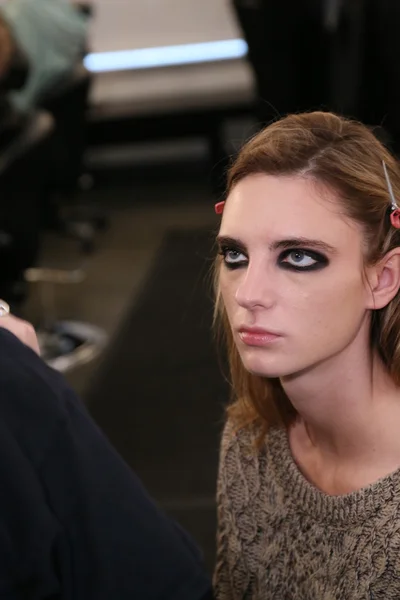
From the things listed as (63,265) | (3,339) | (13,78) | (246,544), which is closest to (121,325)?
(63,265)

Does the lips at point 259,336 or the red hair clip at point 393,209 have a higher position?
the red hair clip at point 393,209

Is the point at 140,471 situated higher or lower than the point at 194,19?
lower

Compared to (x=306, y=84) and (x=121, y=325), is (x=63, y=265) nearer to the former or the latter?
(x=121, y=325)

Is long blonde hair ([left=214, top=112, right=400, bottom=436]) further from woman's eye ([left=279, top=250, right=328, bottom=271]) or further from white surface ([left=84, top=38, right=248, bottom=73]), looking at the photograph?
white surface ([left=84, top=38, right=248, bottom=73])

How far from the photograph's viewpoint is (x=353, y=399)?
1.07m

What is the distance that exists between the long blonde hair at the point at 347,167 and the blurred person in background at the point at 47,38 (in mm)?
2417

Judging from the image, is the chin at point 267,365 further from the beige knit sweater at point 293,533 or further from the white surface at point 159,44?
the white surface at point 159,44

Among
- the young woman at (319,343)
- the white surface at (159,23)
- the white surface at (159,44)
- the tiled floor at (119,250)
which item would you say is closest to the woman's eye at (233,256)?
the young woman at (319,343)

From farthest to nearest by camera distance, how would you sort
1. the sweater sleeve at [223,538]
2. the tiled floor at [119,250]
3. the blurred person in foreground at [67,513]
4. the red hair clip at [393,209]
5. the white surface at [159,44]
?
1. the white surface at [159,44]
2. the tiled floor at [119,250]
3. the sweater sleeve at [223,538]
4. the red hair clip at [393,209]
5. the blurred person in foreground at [67,513]

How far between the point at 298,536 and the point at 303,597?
0.26 feet

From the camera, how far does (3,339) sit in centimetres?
84

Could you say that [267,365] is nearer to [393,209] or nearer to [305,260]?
[305,260]

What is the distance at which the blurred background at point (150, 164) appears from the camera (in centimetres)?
253

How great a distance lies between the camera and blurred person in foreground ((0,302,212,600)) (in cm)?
76
